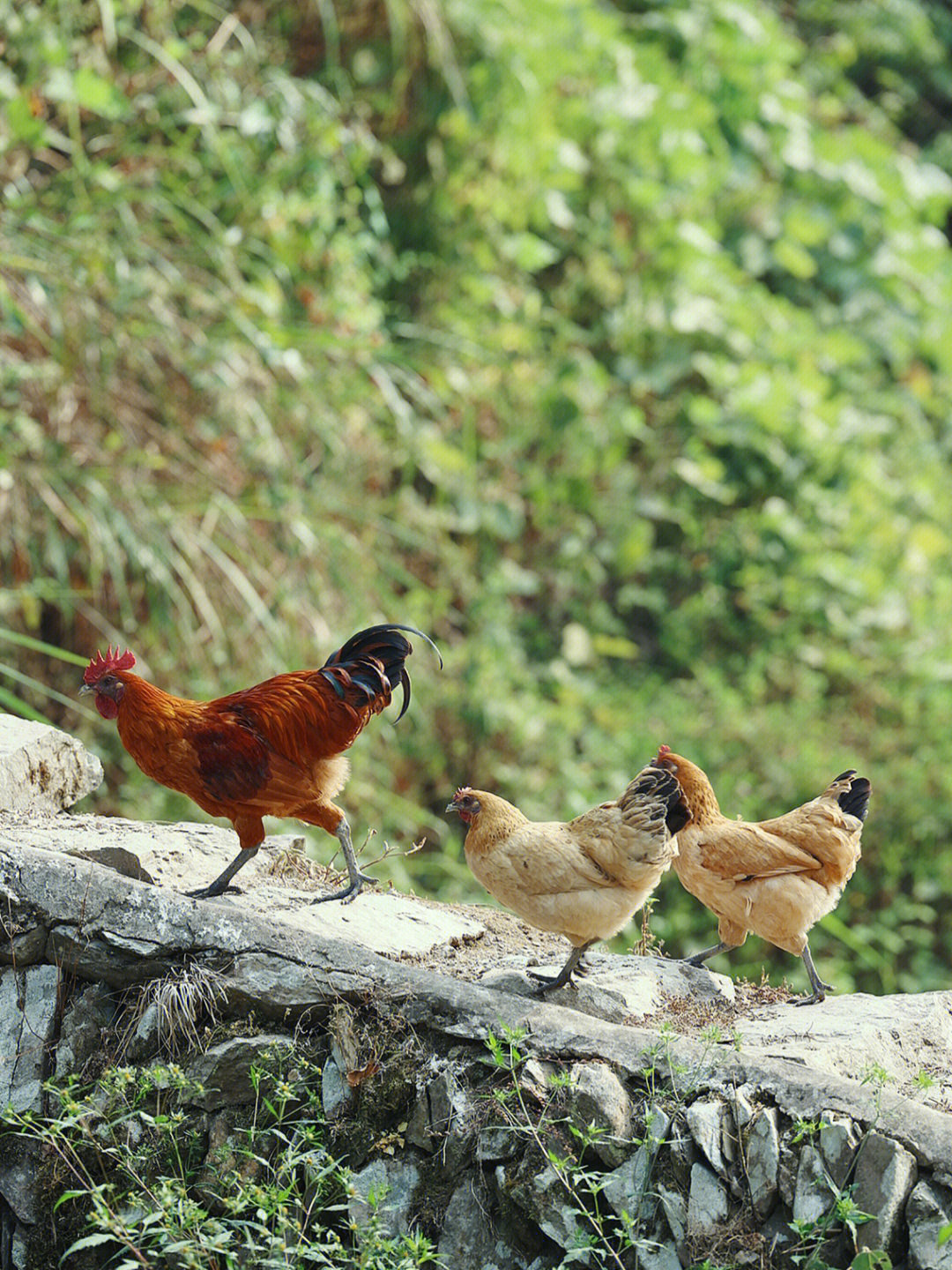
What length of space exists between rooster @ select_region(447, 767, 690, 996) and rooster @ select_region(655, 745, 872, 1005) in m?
0.28

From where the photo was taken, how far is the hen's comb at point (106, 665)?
138 inches

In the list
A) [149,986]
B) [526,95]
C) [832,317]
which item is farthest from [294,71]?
[149,986]

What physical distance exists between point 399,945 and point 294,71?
5983 millimetres

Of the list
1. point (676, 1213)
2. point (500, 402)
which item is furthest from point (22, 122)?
point (676, 1213)

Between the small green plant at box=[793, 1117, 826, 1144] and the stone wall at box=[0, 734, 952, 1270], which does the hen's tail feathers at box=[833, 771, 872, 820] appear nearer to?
the stone wall at box=[0, 734, 952, 1270]

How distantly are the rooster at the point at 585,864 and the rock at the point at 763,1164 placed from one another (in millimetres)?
712

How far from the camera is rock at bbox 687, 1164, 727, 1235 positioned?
2.75 metres

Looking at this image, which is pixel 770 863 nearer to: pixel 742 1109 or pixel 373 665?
pixel 742 1109

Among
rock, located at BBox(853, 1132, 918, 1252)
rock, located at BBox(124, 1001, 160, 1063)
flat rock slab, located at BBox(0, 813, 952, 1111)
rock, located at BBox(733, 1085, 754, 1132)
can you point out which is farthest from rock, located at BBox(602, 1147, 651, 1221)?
rock, located at BBox(124, 1001, 160, 1063)

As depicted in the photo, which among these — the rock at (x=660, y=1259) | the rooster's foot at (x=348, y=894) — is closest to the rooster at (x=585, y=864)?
the rooster's foot at (x=348, y=894)

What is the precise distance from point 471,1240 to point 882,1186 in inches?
35.0

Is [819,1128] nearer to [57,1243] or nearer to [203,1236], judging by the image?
[203,1236]

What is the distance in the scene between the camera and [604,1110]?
9.34 feet

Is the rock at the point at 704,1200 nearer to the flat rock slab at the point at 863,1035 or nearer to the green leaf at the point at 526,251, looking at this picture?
the flat rock slab at the point at 863,1035
